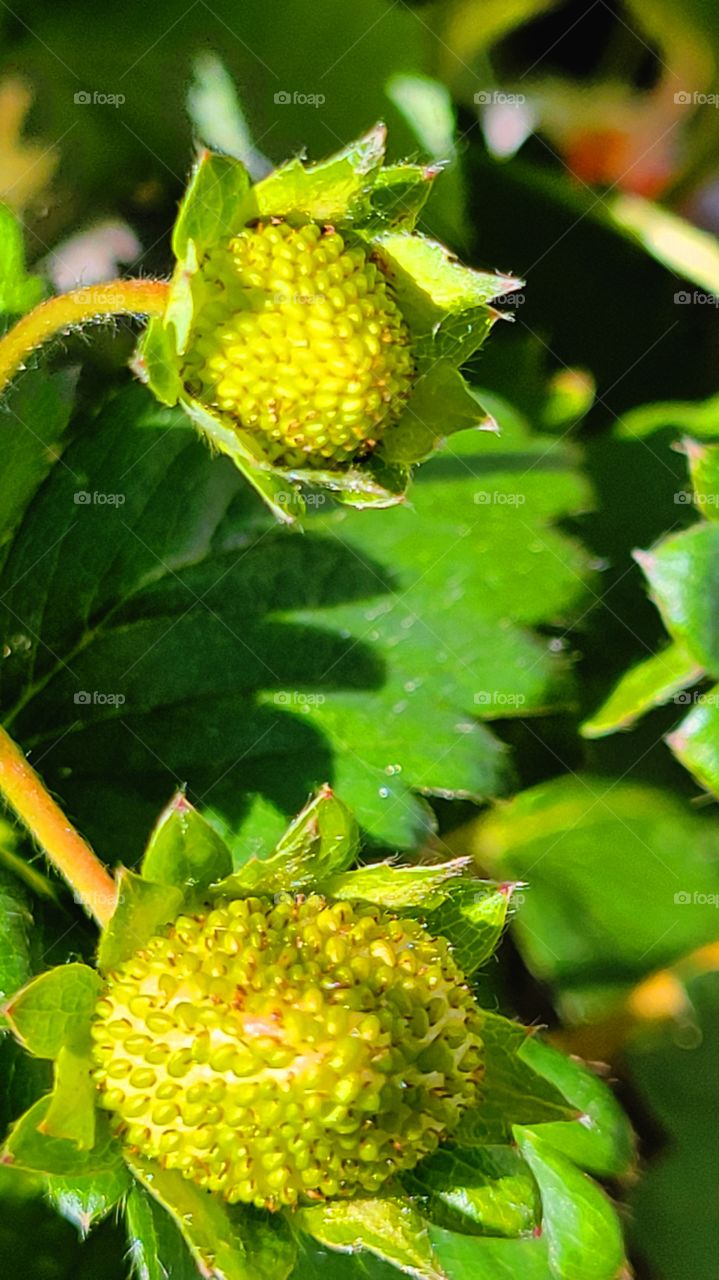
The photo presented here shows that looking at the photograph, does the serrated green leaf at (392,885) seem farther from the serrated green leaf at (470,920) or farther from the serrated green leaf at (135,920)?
A: the serrated green leaf at (135,920)

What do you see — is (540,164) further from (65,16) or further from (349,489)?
(349,489)

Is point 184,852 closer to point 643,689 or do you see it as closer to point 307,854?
point 307,854

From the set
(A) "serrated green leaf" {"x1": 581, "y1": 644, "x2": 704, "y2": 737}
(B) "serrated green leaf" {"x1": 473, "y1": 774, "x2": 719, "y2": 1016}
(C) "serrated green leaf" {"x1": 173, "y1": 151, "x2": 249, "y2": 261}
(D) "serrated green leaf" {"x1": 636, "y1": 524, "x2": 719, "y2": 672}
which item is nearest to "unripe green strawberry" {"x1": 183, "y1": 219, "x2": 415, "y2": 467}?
(C) "serrated green leaf" {"x1": 173, "y1": 151, "x2": 249, "y2": 261}

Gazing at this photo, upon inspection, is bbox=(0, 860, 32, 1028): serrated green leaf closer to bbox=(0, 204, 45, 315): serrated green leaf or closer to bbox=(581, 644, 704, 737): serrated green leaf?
bbox=(0, 204, 45, 315): serrated green leaf

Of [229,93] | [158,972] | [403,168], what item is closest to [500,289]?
[403,168]

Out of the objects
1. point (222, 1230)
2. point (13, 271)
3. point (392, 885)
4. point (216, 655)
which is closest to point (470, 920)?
point (392, 885)

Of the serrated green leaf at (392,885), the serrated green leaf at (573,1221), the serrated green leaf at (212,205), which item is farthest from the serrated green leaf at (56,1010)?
the serrated green leaf at (573,1221)

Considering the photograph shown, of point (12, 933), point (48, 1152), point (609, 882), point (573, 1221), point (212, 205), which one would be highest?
point (212, 205)
